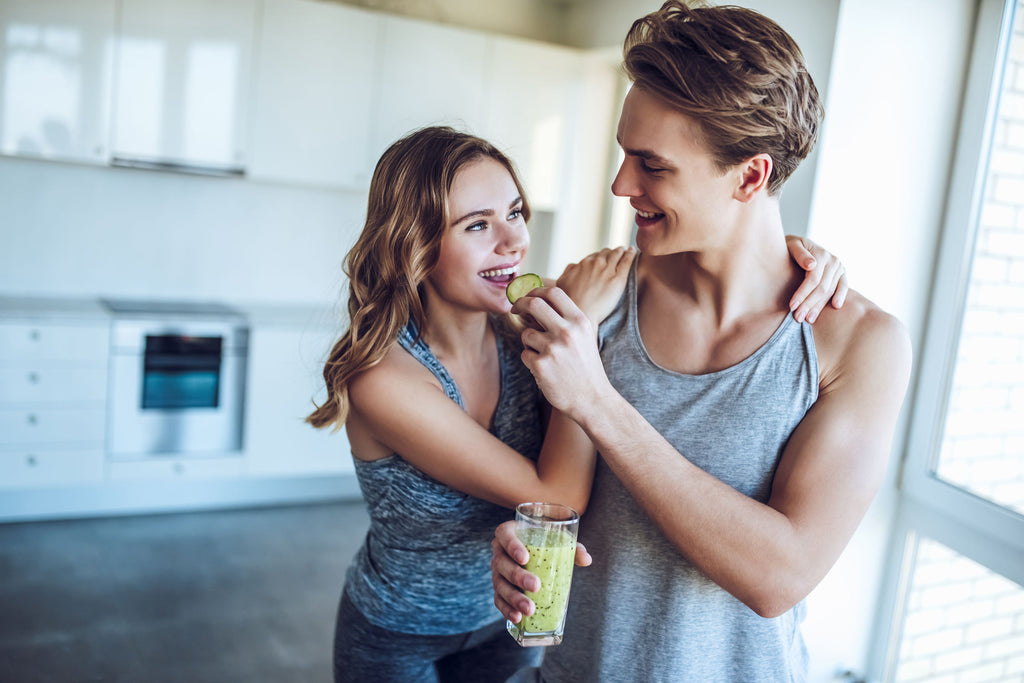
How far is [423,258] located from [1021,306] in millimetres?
1632

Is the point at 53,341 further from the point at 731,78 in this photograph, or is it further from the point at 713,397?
the point at 731,78

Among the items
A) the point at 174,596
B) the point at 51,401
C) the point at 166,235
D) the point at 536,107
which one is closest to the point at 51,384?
the point at 51,401

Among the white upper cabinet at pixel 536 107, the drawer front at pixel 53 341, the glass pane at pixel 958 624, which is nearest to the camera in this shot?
the glass pane at pixel 958 624

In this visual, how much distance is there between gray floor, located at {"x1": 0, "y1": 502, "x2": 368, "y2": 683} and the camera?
300cm

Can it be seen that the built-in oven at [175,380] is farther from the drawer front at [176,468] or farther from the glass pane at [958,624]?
the glass pane at [958,624]

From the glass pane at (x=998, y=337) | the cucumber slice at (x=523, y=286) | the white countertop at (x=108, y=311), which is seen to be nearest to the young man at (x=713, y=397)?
the cucumber slice at (x=523, y=286)

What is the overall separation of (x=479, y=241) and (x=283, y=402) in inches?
116

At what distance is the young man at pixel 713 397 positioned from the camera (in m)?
1.17

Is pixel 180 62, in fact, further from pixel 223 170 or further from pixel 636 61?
pixel 636 61

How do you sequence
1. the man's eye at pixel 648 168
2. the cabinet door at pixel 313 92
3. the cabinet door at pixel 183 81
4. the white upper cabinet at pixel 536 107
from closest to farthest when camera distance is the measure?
1. the man's eye at pixel 648 168
2. the cabinet door at pixel 183 81
3. the cabinet door at pixel 313 92
4. the white upper cabinet at pixel 536 107

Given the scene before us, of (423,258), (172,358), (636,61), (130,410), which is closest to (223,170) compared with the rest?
(172,358)

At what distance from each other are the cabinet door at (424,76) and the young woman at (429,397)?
9.57 feet

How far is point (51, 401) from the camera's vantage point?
385 cm

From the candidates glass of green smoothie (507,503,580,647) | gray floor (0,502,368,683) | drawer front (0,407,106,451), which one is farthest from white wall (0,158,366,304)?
glass of green smoothie (507,503,580,647)
